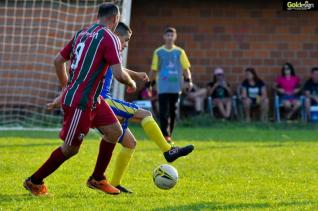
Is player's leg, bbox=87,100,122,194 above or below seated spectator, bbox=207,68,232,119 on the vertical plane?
above

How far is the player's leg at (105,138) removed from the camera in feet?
24.1

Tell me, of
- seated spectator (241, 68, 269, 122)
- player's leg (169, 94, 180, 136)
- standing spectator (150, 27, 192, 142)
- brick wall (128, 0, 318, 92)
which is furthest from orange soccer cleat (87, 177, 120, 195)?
brick wall (128, 0, 318, 92)

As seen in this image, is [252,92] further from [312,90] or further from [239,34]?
[239,34]

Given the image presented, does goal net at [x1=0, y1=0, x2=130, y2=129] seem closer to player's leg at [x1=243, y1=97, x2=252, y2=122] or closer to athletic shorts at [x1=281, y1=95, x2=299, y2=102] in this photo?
player's leg at [x1=243, y1=97, x2=252, y2=122]

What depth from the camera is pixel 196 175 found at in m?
9.12

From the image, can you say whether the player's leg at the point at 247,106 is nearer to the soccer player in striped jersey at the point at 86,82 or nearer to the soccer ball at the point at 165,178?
the soccer ball at the point at 165,178

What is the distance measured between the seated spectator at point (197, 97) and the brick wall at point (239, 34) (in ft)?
2.93

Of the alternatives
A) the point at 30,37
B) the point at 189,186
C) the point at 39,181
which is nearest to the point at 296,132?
the point at 30,37

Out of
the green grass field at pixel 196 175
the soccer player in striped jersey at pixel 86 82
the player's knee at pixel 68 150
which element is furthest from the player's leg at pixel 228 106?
the player's knee at pixel 68 150

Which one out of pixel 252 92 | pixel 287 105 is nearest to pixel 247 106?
pixel 252 92

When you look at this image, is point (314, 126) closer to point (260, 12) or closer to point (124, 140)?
point (260, 12)

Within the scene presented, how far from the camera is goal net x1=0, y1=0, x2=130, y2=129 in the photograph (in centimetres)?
1769

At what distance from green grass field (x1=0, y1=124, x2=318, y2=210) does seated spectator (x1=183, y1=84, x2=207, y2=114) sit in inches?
130

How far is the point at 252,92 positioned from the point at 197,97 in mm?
1237
